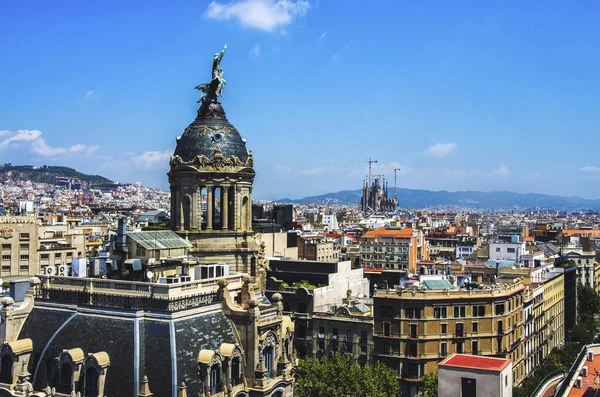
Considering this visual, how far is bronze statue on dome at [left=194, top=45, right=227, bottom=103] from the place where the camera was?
46688 mm

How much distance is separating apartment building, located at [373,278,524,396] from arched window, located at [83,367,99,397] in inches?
1444

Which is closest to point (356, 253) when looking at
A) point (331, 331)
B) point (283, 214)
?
point (283, 214)

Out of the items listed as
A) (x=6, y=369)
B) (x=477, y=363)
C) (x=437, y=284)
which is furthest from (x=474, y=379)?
(x=437, y=284)

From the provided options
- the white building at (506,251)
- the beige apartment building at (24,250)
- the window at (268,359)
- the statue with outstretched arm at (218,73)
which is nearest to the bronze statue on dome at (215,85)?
the statue with outstretched arm at (218,73)

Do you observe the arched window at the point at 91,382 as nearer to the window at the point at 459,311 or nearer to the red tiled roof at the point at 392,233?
the window at the point at 459,311

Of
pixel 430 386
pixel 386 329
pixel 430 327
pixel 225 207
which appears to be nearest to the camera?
pixel 225 207

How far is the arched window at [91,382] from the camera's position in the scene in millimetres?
31281

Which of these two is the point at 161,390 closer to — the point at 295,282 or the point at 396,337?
the point at 396,337

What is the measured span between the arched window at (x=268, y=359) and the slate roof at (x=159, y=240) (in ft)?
31.1

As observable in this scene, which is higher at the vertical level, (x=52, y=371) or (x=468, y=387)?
(x=52, y=371)

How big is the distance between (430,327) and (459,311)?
335 cm

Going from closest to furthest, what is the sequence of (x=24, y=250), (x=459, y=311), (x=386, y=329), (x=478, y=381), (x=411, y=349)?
(x=478, y=381) → (x=411, y=349) → (x=386, y=329) → (x=459, y=311) → (x=24, y=250)

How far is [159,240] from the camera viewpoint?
41375mm

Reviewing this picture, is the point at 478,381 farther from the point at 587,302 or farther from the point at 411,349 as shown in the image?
the point at 587,302
